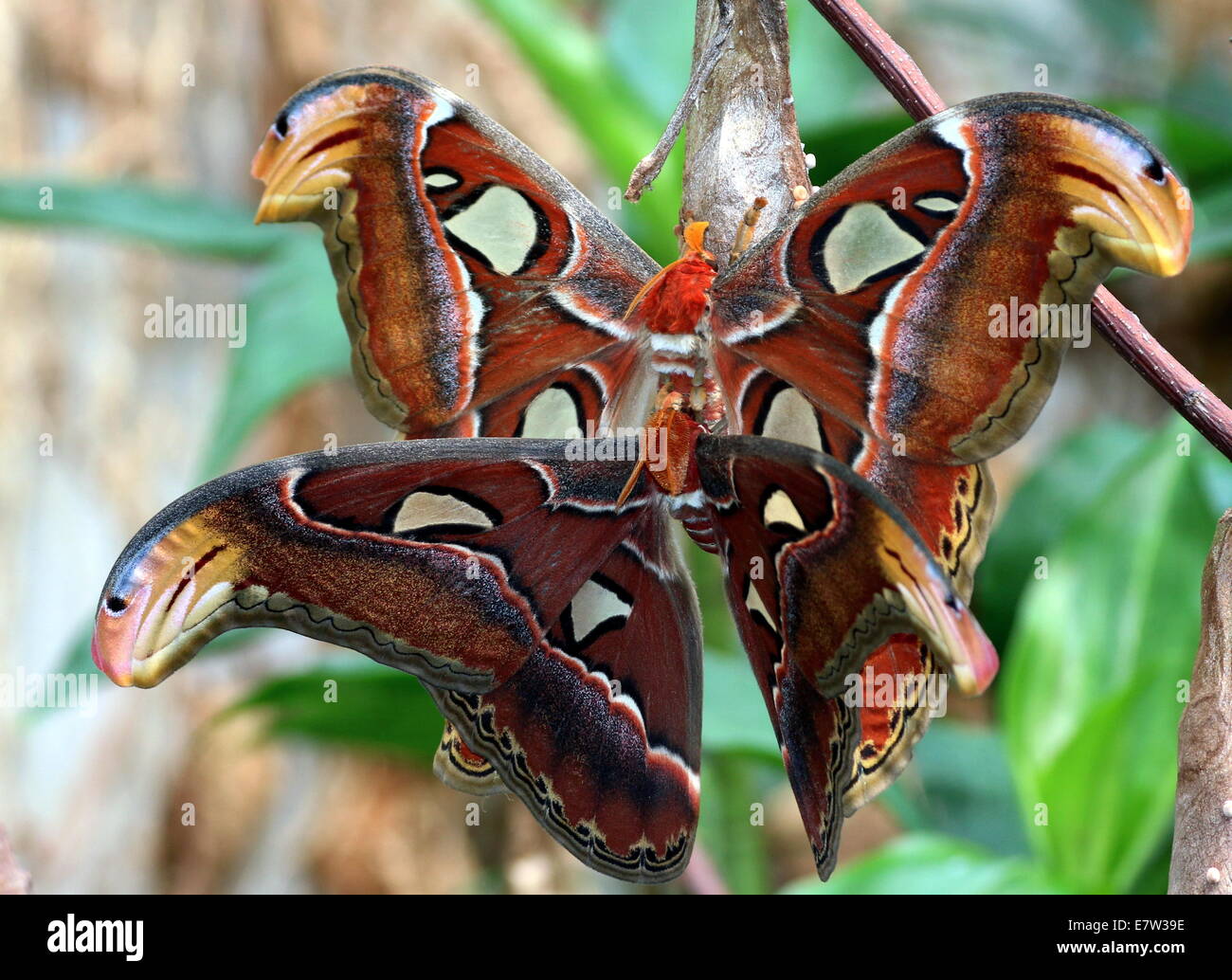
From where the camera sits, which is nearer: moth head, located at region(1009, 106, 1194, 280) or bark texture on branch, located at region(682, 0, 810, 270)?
moth head, located at region(1009, 106, 1194, 280)

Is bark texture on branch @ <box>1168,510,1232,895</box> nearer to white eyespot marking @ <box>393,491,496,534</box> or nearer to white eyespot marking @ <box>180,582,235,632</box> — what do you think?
white eyespot marking @ <box>393,491,496,534</box>

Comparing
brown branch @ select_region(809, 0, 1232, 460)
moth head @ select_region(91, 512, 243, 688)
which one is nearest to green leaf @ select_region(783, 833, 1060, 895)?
brown branch @ select_region(809, 0, 1232, 460)

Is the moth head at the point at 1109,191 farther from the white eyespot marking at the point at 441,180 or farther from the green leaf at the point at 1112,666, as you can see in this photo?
the green leaf at the point at 1112,666

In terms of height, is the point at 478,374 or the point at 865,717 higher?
the point at 478,374

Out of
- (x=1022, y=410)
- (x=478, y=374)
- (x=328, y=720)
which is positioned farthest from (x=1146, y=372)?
(x=328, y=720)

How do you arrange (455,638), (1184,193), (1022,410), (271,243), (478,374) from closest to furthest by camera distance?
1. (1184,193)
2. (1022,410)
3. (455,638)
4. (478,374)
5. (271,243)

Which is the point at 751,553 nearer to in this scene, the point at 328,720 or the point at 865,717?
the point at 865,717

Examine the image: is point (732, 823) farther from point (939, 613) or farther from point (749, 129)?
point (939, 613)
